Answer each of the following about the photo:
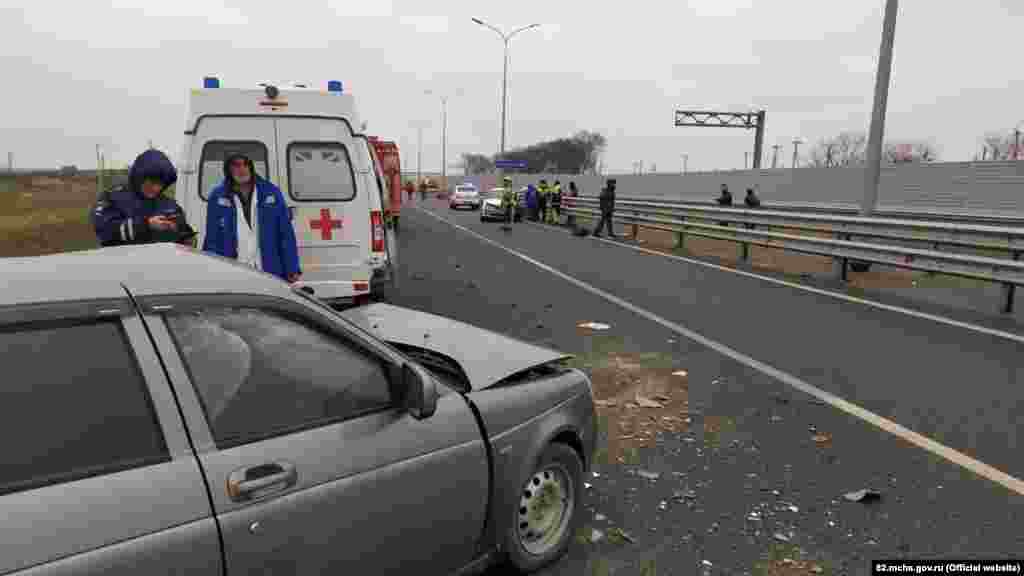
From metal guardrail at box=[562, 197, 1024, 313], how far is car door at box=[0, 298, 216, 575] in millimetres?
8937

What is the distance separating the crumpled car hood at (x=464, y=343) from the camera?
2.88m

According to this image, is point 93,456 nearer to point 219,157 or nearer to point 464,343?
point 464,343

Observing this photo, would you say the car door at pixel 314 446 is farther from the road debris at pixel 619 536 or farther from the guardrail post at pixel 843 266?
the guardrail post at pixel 843 266

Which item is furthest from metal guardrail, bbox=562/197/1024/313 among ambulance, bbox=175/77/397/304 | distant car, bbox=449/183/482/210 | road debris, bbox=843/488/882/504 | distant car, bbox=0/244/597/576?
distant car, bbox=449/183/482/210

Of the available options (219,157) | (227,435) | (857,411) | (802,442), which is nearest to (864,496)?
(802,442)

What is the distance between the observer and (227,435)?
1.89 meters

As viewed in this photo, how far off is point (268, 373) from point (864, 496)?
3092mm

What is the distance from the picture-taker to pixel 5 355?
1.59 metres

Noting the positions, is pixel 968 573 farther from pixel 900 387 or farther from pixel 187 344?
pixel 187 344

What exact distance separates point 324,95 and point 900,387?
5.75 m

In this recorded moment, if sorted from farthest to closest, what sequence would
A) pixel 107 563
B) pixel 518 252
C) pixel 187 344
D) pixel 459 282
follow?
1. pixel 518 252
2. pixel 459 282
3. pixel 187 344
4. pixel 107 563

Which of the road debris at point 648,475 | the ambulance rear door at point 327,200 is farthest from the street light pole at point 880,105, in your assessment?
the road debris at point 648,475

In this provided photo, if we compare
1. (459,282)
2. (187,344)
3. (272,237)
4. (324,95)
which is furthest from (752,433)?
(459,282)

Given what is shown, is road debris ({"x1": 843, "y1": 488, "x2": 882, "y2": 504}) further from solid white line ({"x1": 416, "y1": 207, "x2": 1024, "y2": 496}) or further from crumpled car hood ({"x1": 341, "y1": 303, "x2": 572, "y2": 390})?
crumpled car hood ({"x1": 341, "y1": 303, "x2": 572, "y2": 390})
